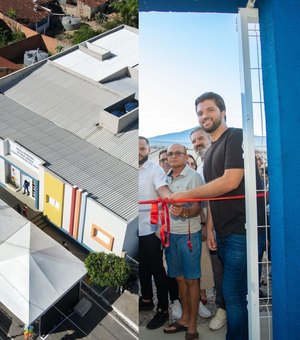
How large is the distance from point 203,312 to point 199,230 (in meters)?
0.22

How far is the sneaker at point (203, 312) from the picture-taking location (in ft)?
3.63

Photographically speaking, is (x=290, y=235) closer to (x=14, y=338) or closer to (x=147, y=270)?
(x=147, y=270)

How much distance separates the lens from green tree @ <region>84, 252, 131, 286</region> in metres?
4.80

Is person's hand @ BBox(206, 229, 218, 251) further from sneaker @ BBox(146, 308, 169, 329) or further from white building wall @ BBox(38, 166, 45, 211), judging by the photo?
white building wall @ BBox(38, 166, 45, 211)

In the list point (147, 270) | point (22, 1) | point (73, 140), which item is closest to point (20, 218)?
point (73, 140)

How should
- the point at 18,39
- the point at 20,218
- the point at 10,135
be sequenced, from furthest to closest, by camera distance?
the point at 18,39 < the point at 10,135 < the point at 20,218

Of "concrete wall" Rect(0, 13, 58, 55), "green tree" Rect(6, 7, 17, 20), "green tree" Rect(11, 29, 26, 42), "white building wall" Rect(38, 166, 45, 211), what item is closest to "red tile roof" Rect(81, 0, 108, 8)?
"green tree" Rect(6, 7, 17, 20)

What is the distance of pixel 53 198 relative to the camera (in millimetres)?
5805

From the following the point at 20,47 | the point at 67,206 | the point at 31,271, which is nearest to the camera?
the point at 31,271

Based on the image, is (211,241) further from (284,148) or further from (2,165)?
(2,165)

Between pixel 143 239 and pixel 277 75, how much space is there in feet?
1.75

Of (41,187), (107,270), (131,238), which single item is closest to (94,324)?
(107,270)

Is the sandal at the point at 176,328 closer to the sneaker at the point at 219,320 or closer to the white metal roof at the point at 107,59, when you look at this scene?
the sneaker at the point at 219,320

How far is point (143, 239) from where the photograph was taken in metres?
1.11
